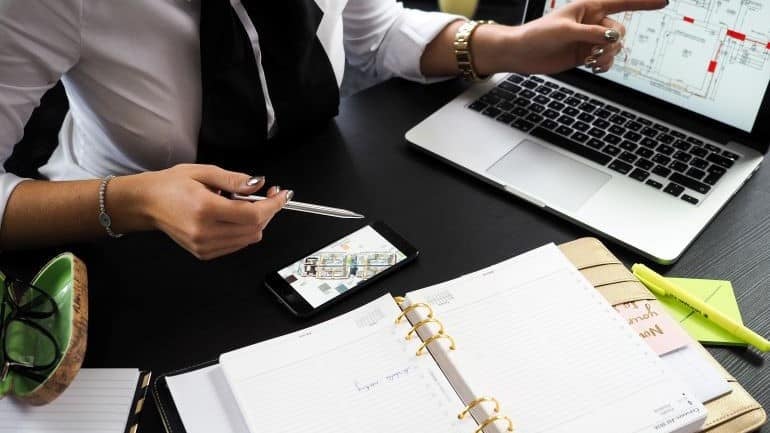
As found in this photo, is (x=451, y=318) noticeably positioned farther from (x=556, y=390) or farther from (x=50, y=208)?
(x=50, y=208)

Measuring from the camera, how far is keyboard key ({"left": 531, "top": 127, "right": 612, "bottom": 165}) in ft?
3.08

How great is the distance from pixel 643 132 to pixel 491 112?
21cm

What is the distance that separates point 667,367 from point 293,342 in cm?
35

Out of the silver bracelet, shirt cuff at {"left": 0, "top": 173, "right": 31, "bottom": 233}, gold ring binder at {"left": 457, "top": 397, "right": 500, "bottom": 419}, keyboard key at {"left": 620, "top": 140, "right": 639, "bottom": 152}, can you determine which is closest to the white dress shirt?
shirt cuff at {"left": 0, "top": 173, "right": 31, "bottom": 233}

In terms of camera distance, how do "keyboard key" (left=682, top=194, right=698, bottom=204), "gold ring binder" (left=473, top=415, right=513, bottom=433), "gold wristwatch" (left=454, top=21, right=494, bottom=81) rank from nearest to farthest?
"gold ring binder" (left=473, top=415, right=513, bottom=433), "keyboard key" (left=682, top=194, right=698, bottom=204), "gold wristwatch" (left=454, top=21, right=494, bottom=81)

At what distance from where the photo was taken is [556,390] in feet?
2.12

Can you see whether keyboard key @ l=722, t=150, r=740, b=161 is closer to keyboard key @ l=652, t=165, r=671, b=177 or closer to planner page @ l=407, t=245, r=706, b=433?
keyboard key @ l=652, t=165, r=671, b=177

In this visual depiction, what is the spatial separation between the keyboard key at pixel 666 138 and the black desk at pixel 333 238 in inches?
4.4

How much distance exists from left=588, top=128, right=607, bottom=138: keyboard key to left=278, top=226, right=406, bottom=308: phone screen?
0.34m

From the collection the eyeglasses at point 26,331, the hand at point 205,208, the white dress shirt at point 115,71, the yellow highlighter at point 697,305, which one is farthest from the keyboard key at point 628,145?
the eyeglasses at point 26,331

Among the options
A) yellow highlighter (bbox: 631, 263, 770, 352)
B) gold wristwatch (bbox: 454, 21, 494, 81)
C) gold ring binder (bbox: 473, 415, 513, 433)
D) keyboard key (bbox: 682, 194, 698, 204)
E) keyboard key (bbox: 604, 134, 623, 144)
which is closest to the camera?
gold ring binder (bbox: 473, 415, 513, 433)

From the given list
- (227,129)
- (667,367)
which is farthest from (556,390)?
(227,129)

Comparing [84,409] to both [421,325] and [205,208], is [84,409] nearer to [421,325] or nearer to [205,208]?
[205,208]

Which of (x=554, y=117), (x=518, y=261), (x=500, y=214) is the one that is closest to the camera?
(x=518, y=261)
